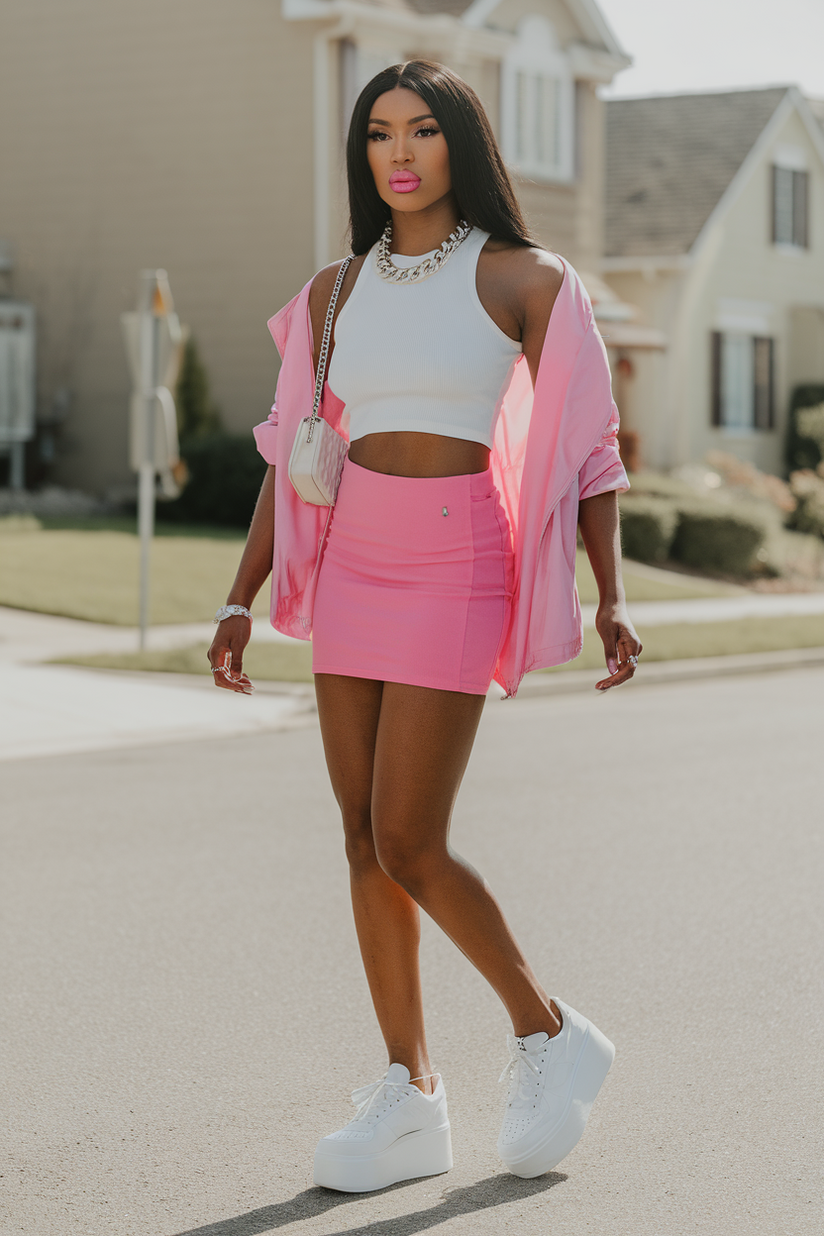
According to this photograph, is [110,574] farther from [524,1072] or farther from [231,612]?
[524,1072]

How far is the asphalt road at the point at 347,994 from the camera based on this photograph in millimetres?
3395

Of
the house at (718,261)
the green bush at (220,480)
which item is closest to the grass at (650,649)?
the green bush at (220,480)

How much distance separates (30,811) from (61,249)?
63.1 feet

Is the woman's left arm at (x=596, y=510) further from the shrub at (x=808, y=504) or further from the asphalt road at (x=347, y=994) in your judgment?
the shrub at (x=808, y=504)

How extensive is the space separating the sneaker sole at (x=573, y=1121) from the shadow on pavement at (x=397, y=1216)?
37 millimetres

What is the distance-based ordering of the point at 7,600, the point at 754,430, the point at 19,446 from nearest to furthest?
the point at 7,600
the point at 19,446
the point at 754,430

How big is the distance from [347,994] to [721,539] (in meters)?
17.2

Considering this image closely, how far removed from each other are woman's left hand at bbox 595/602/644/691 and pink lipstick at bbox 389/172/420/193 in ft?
3.09

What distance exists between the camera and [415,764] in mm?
3344

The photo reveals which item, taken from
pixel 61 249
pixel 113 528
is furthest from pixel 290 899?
pixel 61 249

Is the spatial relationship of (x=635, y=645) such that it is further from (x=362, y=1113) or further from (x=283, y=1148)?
(x=283, y=1148)

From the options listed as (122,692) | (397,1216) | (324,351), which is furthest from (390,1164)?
(122,692)

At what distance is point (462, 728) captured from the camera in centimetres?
341

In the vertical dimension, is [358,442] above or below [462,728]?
above
